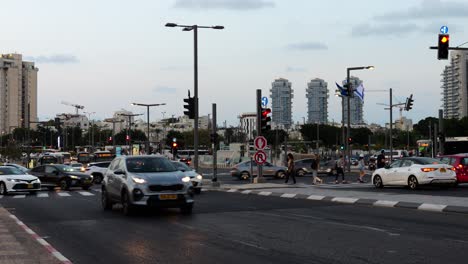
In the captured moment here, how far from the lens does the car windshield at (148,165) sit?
1797cm

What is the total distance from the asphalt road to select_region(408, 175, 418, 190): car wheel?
8.03 m

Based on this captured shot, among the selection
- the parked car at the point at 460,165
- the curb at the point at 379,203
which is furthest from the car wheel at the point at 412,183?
the curb at the point at 379,203

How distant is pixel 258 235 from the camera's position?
12656 millimetres

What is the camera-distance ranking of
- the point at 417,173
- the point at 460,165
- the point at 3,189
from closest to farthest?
1. the point at 417,173
2. the point at 460,165
3. the point at 3,189

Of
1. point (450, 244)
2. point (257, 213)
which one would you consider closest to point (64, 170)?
point (257, 213)

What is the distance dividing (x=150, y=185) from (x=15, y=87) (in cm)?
16862

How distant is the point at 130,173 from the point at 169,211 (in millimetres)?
2086

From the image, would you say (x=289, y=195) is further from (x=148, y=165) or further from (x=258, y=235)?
(x=258, y=235)

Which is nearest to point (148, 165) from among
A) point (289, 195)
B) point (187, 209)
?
point (187, 209)

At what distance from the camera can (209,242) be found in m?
11.8

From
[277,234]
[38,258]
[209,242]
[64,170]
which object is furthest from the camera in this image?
[64,170]

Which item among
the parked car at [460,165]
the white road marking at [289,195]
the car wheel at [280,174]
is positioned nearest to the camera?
the white road marking at [289,195]

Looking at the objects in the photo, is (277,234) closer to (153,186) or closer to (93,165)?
(153,186)

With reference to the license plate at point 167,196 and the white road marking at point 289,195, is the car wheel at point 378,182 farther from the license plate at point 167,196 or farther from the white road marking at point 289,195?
the license plate at point 167,196
